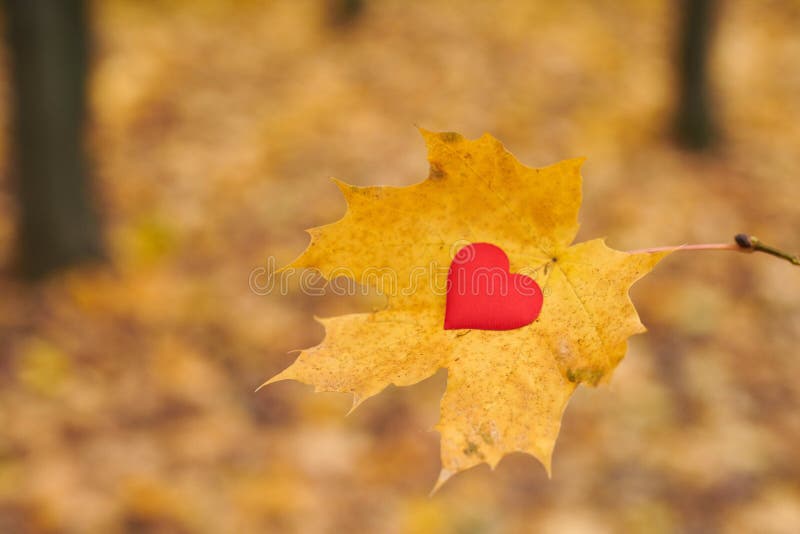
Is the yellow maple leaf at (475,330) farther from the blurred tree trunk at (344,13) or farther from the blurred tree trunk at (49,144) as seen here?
the blurred tree trunk at (344,13)

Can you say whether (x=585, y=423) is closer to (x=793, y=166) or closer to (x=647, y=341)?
(x=647, y=341)

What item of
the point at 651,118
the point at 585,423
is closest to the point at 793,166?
the point at 651,118

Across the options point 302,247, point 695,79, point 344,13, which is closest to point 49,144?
point 302,247

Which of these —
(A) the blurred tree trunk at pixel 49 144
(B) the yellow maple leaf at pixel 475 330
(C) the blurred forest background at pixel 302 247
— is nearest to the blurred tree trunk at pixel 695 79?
(C) the blurred forest background at pixel 302 247

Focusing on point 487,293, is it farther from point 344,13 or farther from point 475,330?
point 344,13

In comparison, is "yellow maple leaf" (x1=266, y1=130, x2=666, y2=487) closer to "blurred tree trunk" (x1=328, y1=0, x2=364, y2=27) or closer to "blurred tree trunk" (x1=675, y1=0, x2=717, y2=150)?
"blurred tree trunk" (x1=675, y1=0, x2=717, y2=150)

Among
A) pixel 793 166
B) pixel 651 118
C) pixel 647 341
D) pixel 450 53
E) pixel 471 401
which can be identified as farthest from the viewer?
pixel 450 53

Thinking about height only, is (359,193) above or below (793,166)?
above
